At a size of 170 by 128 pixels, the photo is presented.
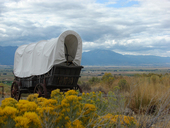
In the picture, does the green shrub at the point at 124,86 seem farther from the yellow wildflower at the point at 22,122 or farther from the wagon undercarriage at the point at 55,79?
the yellow wildflower at the point at 22,122

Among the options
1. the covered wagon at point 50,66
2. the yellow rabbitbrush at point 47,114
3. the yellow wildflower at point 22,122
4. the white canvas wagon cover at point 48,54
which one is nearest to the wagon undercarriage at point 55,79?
the covered wagon at point 50,66

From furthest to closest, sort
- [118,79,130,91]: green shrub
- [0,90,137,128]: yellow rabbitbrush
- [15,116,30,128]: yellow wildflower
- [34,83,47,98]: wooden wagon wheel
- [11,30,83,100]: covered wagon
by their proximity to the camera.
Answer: [118,79,130,91]: green shrub < [11,30,83,100]: covered wagon < [34,83,47,98]: wooden wagon wheel < [0,90,137,128]: yellow rabbitbrush < [15,116,30,128]: yellow wildflower

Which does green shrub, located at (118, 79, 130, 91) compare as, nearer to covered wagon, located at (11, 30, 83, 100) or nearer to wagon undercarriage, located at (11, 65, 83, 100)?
covered wagon, located at (11, 30, 83, 100)

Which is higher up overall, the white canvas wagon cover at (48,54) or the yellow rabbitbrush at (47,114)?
the white canvas wagon cover at (48,54)

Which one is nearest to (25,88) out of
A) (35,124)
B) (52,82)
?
(52,82)

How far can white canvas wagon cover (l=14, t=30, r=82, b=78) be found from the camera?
816cm

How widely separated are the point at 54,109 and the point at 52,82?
18.4 feet

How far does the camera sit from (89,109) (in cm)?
260

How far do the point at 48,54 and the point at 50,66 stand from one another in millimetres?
622

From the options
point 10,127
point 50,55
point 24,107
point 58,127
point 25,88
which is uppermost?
point 50,55

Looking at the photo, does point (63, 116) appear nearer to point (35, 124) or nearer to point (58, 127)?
point (58, 127)

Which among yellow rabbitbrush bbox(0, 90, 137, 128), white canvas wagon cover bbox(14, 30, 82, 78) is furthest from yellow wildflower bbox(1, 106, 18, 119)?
white canvas wagon cover bbox(14, 30, 82, 78)

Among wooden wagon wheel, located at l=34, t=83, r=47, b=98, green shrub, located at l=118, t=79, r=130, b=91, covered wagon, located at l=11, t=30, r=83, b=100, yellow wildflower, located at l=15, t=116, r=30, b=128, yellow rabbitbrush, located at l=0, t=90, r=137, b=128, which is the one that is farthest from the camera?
green shrub, located at l=118, t=79, r=130, b=91

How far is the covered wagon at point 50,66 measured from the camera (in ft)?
26.5
